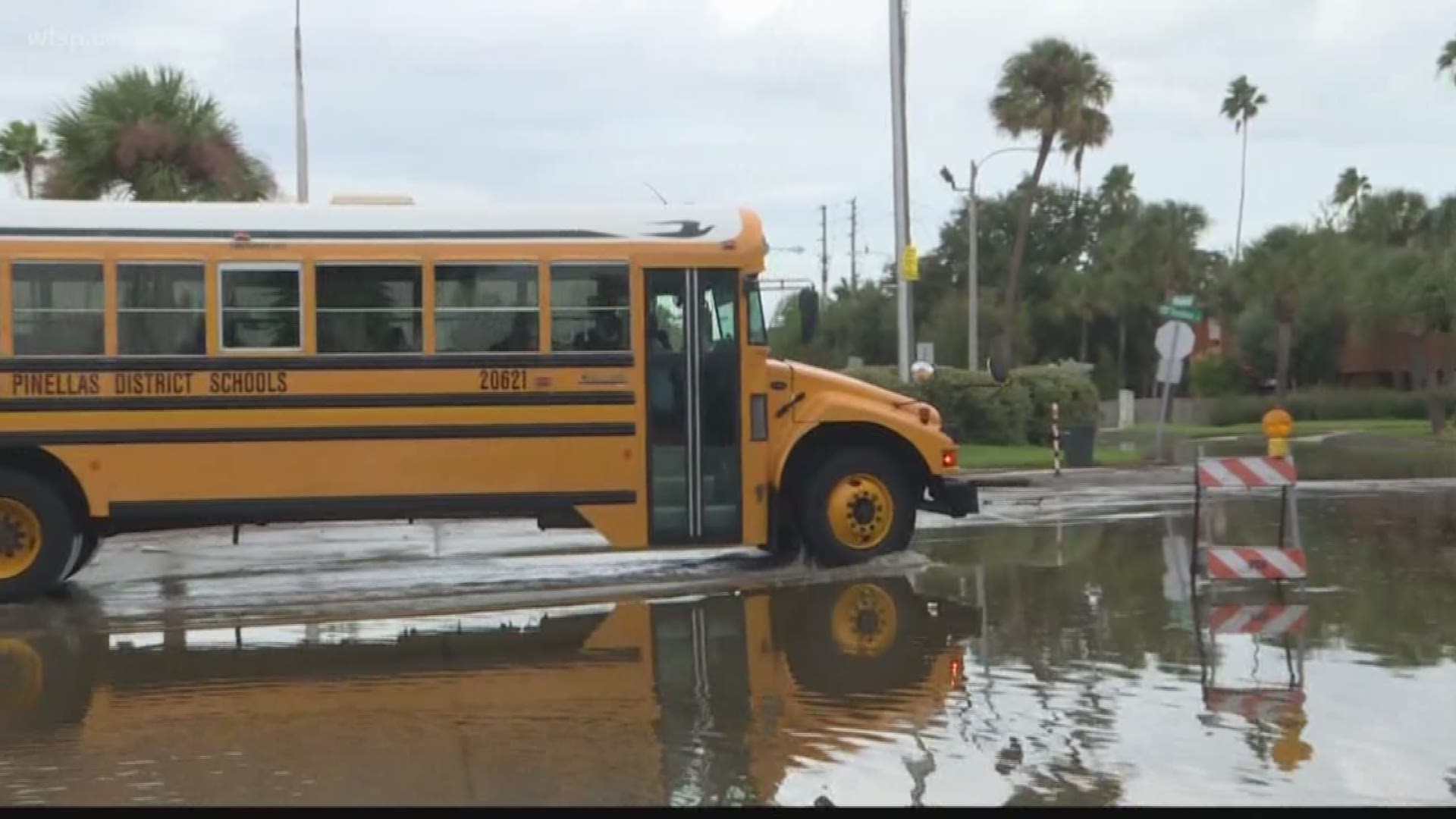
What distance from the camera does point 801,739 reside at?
7398 millimetres

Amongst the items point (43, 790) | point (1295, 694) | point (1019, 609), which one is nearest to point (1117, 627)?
point (1019, 609)

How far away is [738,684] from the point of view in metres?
8.74

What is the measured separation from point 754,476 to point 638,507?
37.9 inches

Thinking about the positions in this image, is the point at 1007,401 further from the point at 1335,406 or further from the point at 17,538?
the point at 1335,406

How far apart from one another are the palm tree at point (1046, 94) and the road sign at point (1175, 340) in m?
23.3

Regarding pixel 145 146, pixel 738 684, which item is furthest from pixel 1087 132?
pixel 738 684

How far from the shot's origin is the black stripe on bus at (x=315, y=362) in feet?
38.6

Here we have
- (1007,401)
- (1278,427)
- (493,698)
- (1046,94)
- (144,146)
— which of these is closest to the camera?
(493,698)

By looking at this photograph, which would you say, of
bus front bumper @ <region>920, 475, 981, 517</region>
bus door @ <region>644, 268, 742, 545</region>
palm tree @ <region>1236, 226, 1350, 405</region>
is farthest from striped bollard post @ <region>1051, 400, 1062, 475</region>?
palm tree @ <region>1236, 226, 1350, 405</region>

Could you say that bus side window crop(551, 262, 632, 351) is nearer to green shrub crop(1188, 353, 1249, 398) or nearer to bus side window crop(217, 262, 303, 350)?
bus side window crop(217, 262, 303, 350)

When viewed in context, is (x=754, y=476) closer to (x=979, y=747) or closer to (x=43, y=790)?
(x=979, y=747)

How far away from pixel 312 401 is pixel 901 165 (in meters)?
16.8

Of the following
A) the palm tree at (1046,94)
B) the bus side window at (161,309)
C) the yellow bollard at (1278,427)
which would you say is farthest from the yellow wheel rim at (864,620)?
the palm tree at (1046,94)

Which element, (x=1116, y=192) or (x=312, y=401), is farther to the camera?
(x=1116, y=192)
